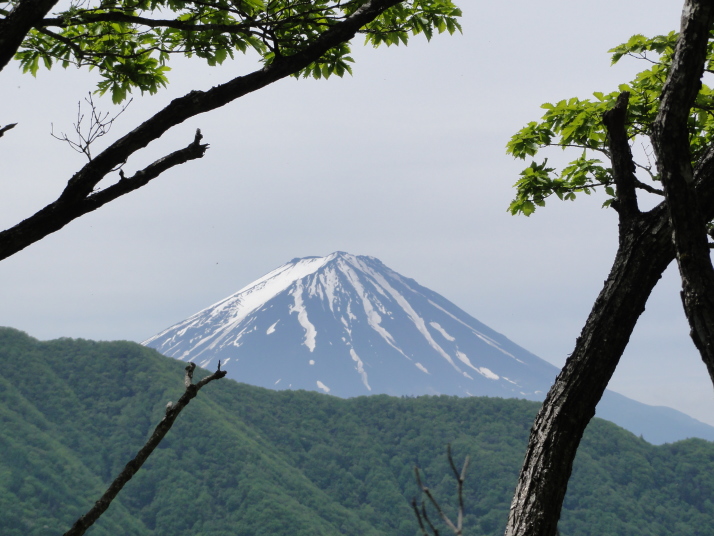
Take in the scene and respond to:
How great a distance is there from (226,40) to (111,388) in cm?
10621

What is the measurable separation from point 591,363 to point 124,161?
2.76 m

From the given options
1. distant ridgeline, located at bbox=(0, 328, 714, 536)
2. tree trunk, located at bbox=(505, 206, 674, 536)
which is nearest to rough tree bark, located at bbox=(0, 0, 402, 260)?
tree trunk, located at bbox=(505, 206, 674, 536)

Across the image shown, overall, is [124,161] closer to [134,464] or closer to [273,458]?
[134,464]

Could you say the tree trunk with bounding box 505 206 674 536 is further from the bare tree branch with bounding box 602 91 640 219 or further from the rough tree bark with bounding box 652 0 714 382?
the rough tree bark with bounding box 652 0 714 382

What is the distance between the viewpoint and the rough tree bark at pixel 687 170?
2.99 m

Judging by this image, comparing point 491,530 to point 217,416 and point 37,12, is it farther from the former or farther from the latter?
point 37,12

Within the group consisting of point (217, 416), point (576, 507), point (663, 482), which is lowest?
point (217, 416)

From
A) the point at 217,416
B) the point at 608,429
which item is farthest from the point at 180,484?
the point at 608,429

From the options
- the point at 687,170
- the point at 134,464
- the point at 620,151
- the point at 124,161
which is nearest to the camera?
the point at 134,464

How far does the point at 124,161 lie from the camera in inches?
128

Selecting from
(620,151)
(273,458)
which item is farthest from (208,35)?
(273,458)

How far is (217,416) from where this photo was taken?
95438 mm

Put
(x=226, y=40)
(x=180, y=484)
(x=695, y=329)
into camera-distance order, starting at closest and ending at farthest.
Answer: (x=695, y=329) → (x=226, y=40) → (x=180, y=484)

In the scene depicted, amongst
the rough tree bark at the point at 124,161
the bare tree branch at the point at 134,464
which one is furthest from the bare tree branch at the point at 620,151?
the bare tree branch at the point at 134,464
